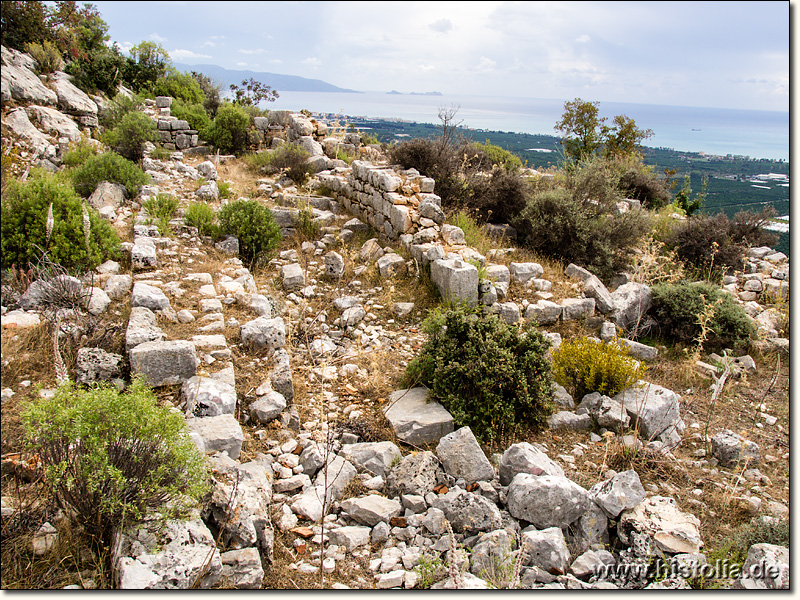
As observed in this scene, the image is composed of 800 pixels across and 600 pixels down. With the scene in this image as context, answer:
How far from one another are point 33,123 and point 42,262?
29.8ft

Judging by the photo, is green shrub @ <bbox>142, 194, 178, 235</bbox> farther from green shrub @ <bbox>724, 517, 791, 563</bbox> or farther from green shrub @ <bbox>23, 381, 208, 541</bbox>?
green shrub @ <bbox>724, 517, 791, 563</bbox>

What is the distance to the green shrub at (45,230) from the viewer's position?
17.3 ft

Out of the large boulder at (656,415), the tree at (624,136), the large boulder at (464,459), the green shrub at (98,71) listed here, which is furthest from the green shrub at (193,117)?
the large boulder at (656,415)

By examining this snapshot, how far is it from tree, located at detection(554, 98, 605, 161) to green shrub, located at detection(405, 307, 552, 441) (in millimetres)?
14700

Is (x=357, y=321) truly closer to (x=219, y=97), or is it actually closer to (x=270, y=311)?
(x=270, y=311)

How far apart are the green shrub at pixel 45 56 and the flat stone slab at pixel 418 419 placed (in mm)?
16221

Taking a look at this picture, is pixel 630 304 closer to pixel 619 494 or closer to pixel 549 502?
pixel 619 494

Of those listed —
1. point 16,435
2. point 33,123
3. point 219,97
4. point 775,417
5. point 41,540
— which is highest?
point 219,97

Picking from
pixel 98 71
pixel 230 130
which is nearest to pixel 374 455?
pixel 230 130

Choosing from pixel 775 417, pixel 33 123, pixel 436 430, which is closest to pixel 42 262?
pixel 436 430

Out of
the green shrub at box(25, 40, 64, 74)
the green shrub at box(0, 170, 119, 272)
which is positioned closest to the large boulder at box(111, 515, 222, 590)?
the green shrub at box(0, 170, 119, 272)

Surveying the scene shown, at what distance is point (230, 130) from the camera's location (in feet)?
49.3

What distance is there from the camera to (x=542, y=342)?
529 centimetres

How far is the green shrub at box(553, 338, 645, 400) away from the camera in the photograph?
5363 millimetres
